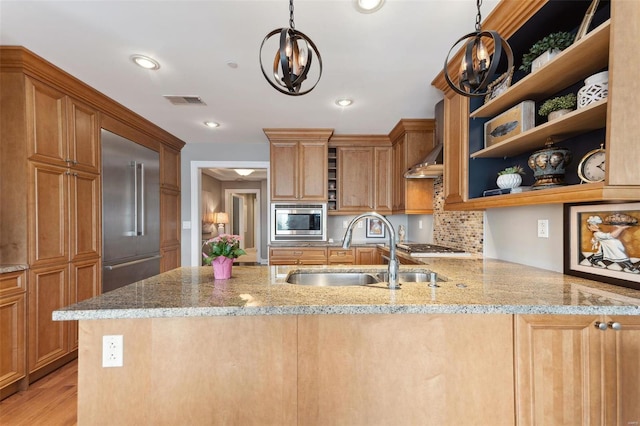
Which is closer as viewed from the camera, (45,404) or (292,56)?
(292,56)

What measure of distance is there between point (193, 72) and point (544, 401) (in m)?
2.87

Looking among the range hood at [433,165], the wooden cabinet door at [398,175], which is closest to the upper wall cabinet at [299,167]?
the wooden cabinet door at [398,175]

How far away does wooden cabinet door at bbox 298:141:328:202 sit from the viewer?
392 centimetres

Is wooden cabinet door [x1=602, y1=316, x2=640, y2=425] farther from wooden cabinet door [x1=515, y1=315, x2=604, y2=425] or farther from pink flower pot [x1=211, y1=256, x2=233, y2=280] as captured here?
pink flower pot [x1=211, y1=256, x2=233, y2=280]

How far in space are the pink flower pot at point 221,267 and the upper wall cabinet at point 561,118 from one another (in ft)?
5.36

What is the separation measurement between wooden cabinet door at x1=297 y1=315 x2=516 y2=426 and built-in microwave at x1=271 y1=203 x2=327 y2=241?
2.81 meters

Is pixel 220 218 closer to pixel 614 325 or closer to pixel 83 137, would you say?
pixel 83 137

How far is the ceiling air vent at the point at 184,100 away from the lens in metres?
2.81

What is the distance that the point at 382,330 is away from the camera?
117 centimetres

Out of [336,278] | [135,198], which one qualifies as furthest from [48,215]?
[336,278]

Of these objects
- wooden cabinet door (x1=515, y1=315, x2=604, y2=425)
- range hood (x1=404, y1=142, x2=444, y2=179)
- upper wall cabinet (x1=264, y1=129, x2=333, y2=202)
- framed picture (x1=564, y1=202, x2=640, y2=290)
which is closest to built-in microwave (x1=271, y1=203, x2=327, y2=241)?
upper wall cabinet (x1=264, y1=129, x2=333, y2=202)

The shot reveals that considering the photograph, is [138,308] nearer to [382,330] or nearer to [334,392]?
[334,392]

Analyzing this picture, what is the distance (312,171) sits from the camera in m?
3.94

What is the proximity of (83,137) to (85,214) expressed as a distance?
27.0 inches
